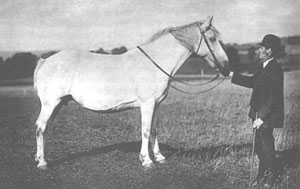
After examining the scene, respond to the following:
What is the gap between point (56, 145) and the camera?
4035 millimetres

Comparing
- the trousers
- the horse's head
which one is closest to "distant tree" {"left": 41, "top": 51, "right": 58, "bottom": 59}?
the horse's head

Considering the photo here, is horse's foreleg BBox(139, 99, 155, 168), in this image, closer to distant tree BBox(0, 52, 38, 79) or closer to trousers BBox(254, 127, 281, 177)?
trousers BBox(254, 127, 281, 177)

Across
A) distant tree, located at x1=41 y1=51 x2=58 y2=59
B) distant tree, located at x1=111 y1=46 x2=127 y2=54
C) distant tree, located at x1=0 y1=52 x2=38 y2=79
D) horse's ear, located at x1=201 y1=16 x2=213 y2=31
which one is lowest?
distant tree, located at x1=0 y1=52 x2=38 y2=79

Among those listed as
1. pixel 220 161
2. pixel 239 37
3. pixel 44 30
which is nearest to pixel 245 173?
pixel 220 161

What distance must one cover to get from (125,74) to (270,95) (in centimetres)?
146

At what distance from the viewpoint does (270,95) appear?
2.96 meters

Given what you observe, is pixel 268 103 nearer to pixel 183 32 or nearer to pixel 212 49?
pixel 212 49

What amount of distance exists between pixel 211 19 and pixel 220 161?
159 centimetres

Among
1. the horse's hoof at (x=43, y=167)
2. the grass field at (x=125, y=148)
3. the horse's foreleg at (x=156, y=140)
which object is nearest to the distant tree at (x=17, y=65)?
the grass field at (x=125, y=148)

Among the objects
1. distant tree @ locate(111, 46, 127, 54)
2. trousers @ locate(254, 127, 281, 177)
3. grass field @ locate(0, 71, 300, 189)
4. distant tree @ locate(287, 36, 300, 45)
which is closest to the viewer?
trousers @ locate(254, 127, 281, 177)

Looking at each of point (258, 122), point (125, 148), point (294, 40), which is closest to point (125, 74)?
point (125, 148)

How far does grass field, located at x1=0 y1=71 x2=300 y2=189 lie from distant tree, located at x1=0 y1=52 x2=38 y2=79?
0.19 metres

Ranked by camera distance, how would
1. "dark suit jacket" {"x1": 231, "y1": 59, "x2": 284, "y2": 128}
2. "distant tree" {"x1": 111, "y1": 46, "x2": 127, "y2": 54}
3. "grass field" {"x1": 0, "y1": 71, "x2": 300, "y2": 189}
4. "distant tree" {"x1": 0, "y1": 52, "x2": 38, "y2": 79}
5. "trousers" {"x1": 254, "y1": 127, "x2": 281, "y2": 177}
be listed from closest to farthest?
"dark suit jacket" {"x1": 231, "y1": 59, "x2": 284, "y2": 128}, "trousers" {"x1": 254, "y1": 127, "x2": 281, "y2": 177}, "grass field" {"x1": 0, "y1": 71, "x2": 300, "y2": 189}, "distant tree" {"x1": 0, "y1": 52, "x2": 38, "y2": 79}, "distant tree" {"x1": 111, "y1": 46, "x2": 127, "y2": 54}

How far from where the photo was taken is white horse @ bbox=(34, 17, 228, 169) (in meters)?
3.43
